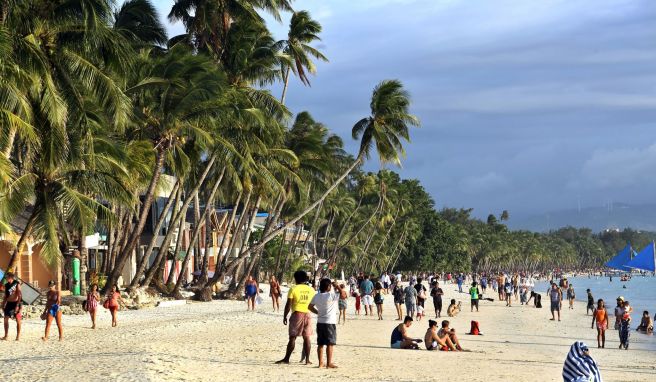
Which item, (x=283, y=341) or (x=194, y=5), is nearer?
(x=283, y=341)

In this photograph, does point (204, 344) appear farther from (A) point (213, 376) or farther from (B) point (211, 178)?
(B) point (211, 178)

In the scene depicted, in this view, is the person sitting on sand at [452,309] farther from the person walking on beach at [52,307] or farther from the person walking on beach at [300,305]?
the person walking on beach at [300,305]

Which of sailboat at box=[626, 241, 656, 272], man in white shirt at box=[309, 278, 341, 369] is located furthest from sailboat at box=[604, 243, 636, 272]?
man in white shirt at box=[309, 278, 341, 369]

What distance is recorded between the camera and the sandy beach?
48.8 ft

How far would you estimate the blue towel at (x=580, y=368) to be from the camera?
9852 mm

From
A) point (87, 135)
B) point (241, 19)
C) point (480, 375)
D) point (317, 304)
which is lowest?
point (480, 375)

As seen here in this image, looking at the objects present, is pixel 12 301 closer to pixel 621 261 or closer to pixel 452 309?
pixel 452 309

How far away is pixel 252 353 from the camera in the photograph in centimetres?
1886

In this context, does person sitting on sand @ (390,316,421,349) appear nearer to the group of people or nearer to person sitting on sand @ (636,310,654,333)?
the group of people

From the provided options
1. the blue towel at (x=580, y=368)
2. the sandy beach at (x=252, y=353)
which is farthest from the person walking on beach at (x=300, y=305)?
the blue towel at (x=580, y=368)

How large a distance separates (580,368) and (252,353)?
9.98 metres

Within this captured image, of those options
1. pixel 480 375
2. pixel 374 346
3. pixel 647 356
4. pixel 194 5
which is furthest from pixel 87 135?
pixel 194 5

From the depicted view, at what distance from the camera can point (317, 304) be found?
49.5 feet

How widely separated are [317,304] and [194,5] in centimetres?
2652
